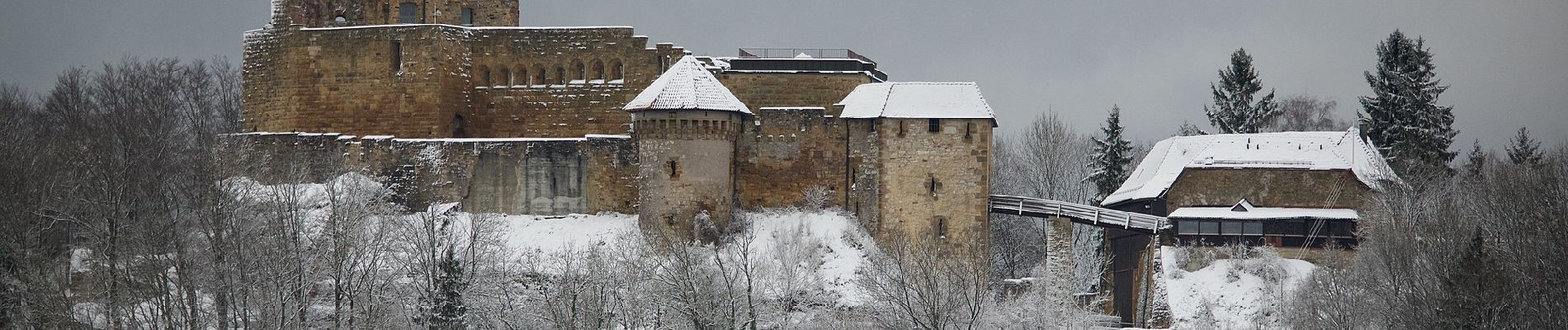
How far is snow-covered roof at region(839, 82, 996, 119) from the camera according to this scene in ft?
183

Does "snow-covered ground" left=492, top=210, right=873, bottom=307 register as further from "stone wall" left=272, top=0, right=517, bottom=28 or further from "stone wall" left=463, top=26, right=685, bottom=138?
"stone wall" left=272, top=0, right=517, bottom=28

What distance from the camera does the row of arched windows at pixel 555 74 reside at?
61.9 m

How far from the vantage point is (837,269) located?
54.4 meters

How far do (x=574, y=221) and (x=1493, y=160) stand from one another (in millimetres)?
26315

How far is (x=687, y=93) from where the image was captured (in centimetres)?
5562

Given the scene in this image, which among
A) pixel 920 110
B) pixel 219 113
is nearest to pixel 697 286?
pixel 920 110

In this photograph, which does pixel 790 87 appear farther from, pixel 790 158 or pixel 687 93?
pixel 687 93

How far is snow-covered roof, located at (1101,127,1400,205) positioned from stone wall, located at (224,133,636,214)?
14211 mm

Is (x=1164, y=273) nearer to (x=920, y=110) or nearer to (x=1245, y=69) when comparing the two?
(x=920, y=110)

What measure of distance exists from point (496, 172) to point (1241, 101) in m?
27.3

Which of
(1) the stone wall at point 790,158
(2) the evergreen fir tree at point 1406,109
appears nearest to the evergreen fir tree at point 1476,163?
(2) the evergreen fir tree at point 1406,109

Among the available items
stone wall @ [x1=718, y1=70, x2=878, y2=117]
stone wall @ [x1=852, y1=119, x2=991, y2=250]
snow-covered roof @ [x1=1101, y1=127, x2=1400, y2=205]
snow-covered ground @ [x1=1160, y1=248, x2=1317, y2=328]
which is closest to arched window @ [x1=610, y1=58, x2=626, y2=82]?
stone wall @ [x1=718, y1=70, x2=878, y2=117]

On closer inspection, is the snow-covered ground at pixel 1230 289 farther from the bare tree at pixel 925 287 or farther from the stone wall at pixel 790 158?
the stone wall at pixel 790 158

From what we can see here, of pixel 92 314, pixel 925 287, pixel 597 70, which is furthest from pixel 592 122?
pixel 92 314
